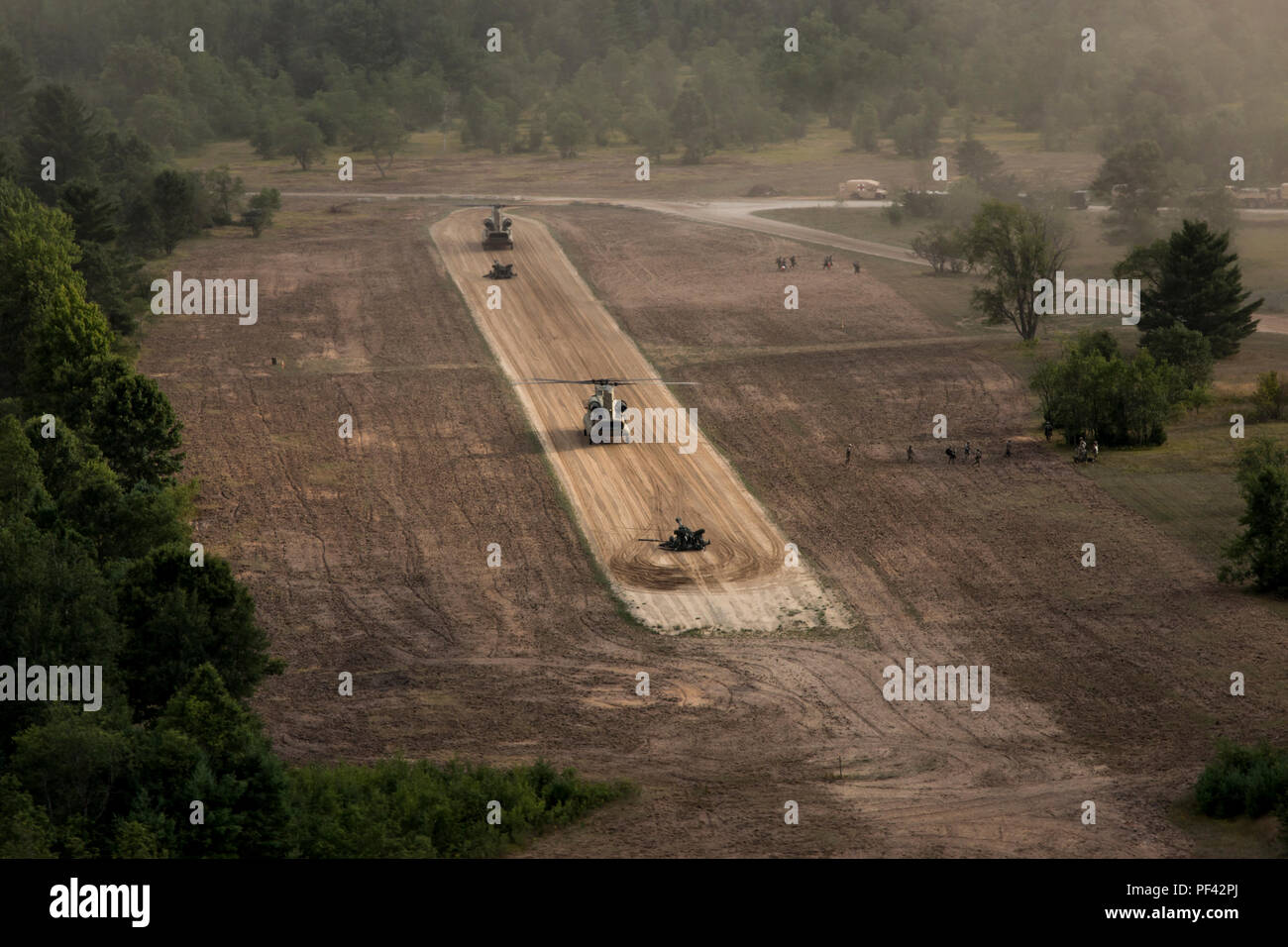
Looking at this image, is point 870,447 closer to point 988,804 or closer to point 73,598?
point 988,804

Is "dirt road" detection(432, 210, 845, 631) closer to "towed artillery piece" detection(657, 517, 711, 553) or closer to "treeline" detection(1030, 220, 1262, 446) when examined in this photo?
"towed artillery piece" detection(657, 517, 711, 553)

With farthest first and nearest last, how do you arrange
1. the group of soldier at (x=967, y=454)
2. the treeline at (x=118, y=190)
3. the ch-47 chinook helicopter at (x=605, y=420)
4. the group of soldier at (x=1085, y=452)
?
the treeline at (x=118, y=190) < the ch-47 chinook helicopter at (x=605, y=420) < the group of soldier at (x=967, y=454) < the group of soldier at (x=1085, y=452)

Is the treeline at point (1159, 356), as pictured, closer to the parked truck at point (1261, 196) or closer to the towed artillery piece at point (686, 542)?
the towed artillery piece at point (686, 542)

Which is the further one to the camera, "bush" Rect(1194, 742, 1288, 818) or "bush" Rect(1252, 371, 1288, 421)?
"bush" Rect(1252, 371, 1288, 421)

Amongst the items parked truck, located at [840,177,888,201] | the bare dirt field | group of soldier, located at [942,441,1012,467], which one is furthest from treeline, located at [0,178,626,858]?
parked truck, located at [840,177,888,201]

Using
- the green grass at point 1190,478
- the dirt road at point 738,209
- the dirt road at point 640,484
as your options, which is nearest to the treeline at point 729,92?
the dirt road at point 738,209
